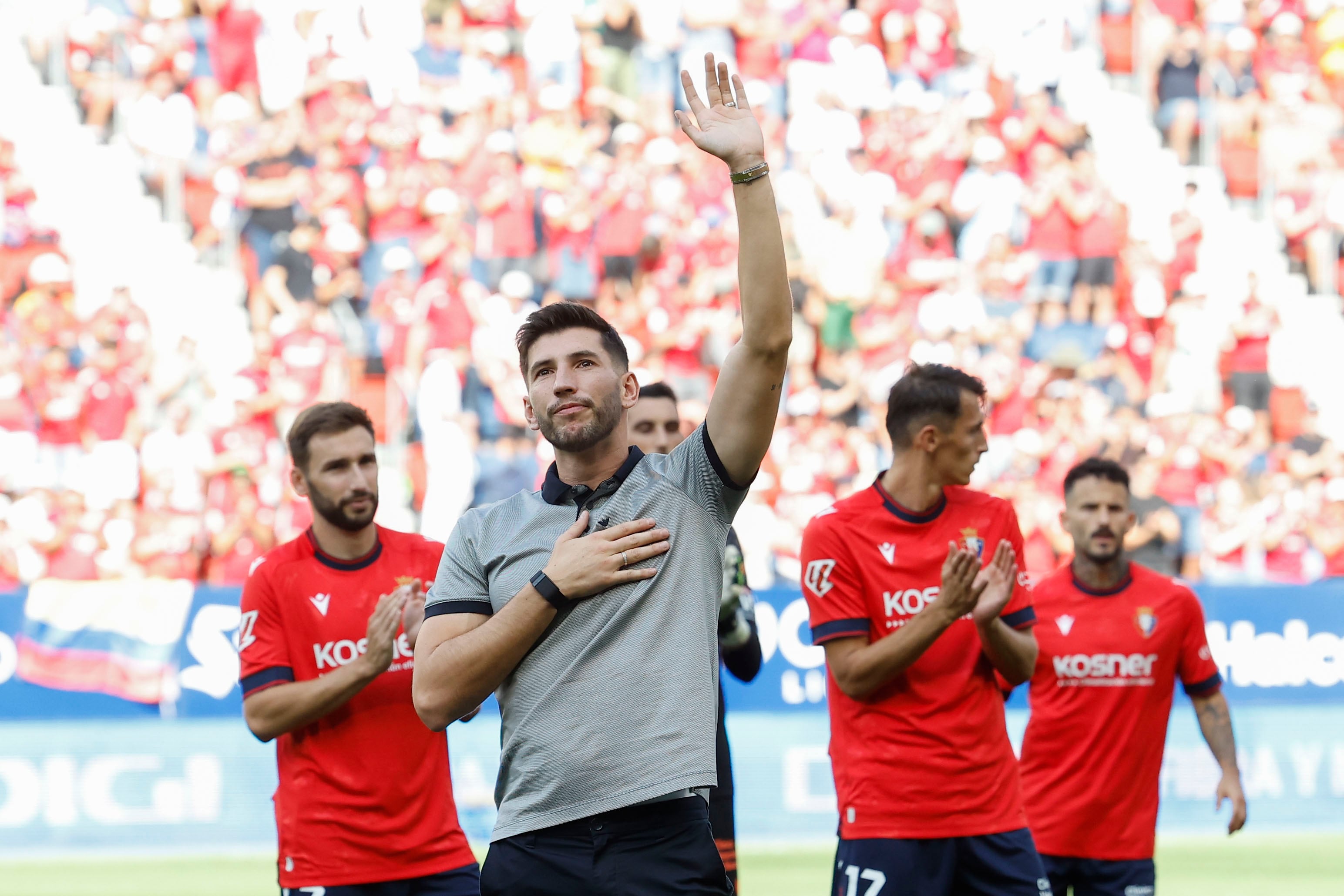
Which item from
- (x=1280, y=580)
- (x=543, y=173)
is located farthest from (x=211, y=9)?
(x=1280, y=580)

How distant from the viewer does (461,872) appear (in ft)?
14.0

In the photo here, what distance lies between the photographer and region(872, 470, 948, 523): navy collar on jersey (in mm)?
4441

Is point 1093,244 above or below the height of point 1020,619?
above

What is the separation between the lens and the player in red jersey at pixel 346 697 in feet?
13.6

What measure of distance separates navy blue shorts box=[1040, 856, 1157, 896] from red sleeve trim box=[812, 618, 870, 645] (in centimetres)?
149

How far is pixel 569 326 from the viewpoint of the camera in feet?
9.76

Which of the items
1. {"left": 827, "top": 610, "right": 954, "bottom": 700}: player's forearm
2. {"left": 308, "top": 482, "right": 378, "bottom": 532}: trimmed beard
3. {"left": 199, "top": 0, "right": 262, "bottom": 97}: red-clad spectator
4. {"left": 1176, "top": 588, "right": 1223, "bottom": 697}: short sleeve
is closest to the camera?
{"left": 827, "top": 610, "right": 954, "bottom": 700}: player's forearm

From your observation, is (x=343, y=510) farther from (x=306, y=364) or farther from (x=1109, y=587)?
(x=306, y=364)

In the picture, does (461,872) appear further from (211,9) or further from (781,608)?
(211,9)

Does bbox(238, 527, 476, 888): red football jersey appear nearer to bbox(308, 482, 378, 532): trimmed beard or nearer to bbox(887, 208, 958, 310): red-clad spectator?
bbox(308, 482, 378, 532): trimmed beard

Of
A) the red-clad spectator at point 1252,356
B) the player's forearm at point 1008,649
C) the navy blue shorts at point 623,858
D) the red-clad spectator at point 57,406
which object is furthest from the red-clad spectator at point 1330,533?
the navy blue shorts at point 623,858

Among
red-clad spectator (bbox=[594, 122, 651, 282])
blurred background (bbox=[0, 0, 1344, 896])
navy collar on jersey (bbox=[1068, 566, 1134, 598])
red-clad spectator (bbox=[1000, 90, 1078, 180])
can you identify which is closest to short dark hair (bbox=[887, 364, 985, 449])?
navy collar on jersey (bbox=[1068, 566, 1134, 598])

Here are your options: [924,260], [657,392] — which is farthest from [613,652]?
[924,260]

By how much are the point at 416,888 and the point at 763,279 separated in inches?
91.0
